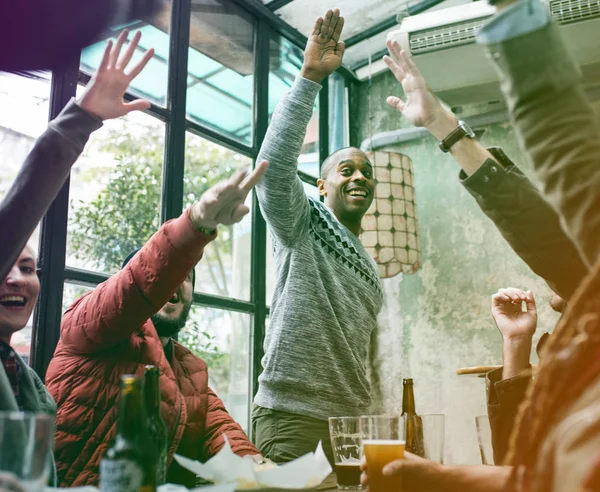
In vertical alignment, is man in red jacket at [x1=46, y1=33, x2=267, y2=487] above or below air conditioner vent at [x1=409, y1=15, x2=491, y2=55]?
below

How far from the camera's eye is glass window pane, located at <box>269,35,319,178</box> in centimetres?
307

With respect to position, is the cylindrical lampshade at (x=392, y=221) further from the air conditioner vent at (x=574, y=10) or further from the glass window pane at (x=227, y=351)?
the air conditioner vent at (x=574, y=10)

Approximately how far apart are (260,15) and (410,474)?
8.85ft

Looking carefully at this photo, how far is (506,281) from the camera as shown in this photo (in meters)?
2.97

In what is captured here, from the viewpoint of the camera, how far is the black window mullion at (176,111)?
7.43ft

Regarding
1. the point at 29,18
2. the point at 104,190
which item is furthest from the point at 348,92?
the point at 29,18

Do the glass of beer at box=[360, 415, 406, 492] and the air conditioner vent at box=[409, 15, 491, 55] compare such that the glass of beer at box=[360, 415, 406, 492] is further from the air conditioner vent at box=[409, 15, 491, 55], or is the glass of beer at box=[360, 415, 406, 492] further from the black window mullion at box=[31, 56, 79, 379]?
the air conditioner vent at box=[409, 15, 491, 55]

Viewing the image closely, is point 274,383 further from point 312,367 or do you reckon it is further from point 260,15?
point 260,15

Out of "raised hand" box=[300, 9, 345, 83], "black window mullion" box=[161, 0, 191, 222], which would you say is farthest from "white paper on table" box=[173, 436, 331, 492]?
"black window mullion" box=[161, 0, 191, 222]

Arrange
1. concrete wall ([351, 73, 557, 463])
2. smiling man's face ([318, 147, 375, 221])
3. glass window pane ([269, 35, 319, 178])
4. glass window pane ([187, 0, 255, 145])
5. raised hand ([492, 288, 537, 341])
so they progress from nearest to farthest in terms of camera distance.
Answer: raised hand ([492, 288, 537, 341]) < smiling man's face ([318, 147, 375, 221]) < glass window pane ([187, 0, 255, 145]) < concrete wall ([351, 73, 557, 463]) < glass window pane ([269, 35, 319, 178])

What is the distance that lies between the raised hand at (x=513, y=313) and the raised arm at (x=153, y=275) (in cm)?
65

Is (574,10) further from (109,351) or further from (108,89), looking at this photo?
(109,351)

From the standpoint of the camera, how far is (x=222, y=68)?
2750 mm

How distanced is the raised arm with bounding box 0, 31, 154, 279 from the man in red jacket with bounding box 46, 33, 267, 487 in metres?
0.23
